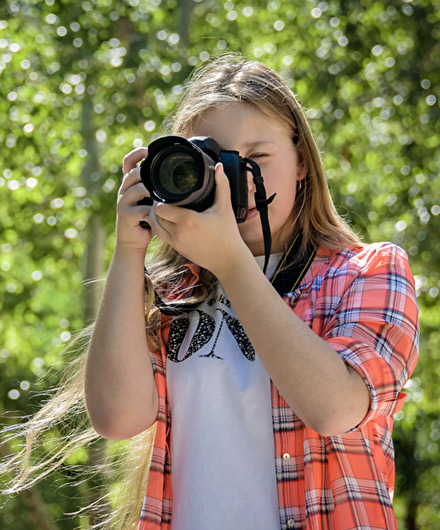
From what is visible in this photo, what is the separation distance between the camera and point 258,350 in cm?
127

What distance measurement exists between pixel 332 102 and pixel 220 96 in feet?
9.76

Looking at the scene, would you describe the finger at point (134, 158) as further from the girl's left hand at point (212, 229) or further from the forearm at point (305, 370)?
the forearm at point (305, 370)

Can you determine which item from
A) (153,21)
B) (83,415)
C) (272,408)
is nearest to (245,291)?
(272,408)

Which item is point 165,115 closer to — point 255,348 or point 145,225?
point 145,225

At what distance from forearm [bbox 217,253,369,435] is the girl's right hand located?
295 millimetres

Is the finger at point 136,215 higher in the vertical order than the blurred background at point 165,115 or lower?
higher

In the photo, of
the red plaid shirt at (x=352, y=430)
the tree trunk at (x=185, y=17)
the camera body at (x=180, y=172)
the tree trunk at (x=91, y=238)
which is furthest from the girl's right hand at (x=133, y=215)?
the tree trunk at (x=185, y=17)

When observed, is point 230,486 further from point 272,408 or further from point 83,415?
point 83,415

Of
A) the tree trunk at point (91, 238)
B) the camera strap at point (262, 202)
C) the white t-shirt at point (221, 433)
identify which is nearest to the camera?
the white t-shirt at point (221, 433)

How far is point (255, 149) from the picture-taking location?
4.95 ft

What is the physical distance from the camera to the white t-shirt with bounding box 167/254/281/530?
4.37 feet

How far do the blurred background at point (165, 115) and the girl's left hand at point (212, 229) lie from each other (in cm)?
256

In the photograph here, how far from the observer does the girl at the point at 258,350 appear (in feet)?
4.17

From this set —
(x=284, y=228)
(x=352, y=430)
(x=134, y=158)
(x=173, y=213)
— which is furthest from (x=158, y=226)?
(x=352, y=430)
